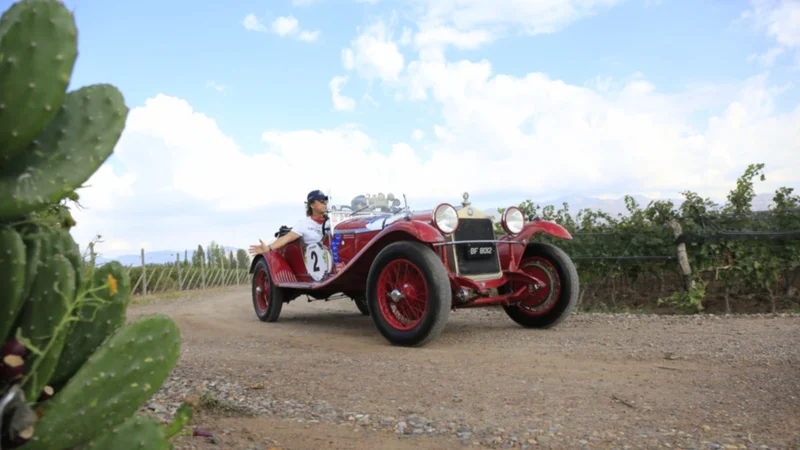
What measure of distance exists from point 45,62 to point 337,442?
6.26 feet

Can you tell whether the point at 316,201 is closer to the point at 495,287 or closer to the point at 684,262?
the point at 495,287

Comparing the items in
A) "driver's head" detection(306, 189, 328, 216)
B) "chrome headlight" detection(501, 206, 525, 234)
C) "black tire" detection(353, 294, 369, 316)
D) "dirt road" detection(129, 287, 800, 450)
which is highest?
"driver's head" detection(306, 189, 328, 216)

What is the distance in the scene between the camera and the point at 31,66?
1346 mm

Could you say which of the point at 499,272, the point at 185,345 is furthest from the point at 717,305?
the point at 185,345

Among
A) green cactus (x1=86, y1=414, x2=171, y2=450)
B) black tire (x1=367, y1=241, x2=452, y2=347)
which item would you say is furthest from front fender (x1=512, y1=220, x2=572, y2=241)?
green cactus (x1=86, y1=414, x2=171, y2=450)

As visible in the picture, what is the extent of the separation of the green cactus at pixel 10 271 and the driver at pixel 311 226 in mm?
5613

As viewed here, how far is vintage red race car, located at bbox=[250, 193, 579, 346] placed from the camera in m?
5.09

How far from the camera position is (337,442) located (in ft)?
8.63

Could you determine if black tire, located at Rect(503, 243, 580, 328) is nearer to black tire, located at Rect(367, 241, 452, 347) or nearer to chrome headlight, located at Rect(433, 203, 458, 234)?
chrome headlight, located at Rect(433, 203, 458, 234)

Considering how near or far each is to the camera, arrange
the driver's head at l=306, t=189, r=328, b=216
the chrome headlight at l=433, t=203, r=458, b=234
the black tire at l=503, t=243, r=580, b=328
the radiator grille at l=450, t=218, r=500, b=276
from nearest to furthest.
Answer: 1. the chrome headlight at l=433, t=203, r=458, b=234
2. the radiator grille at l=450, t=218, r=500, b=276
3. the black tire at l=503, t=243, r=580, b=328
4. the driver's head at l=306, t=189, r=328, b=216

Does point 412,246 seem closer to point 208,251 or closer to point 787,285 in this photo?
point 787,285

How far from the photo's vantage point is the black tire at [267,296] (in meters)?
7.34

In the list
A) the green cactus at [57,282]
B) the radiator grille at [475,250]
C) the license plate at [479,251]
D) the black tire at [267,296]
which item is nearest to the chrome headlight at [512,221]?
the radiator grille at [475,250]

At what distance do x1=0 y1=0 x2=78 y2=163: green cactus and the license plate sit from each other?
4.54 metres
